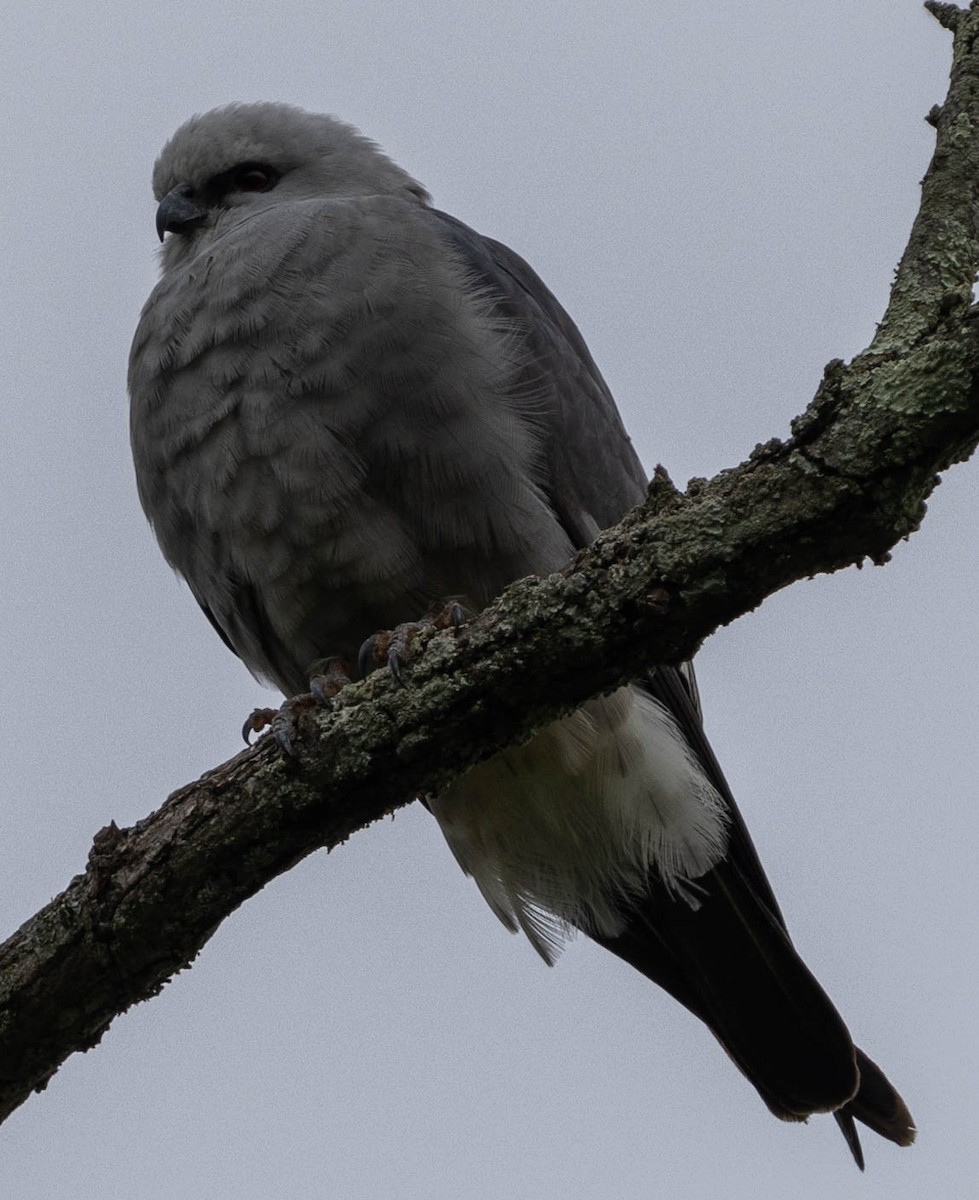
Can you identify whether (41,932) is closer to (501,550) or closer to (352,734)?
(352,734)

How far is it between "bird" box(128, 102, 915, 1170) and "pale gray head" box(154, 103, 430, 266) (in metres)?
0.36

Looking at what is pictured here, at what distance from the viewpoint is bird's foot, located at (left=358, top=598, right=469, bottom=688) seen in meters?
3.36

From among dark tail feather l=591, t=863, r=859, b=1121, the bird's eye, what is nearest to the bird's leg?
dark tail feather l=591, t=863, r=859, b=1121

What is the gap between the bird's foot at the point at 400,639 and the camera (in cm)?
336

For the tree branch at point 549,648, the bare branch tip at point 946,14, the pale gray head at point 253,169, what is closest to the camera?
the tree branch at point 549,648

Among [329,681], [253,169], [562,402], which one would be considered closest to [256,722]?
[329,681]

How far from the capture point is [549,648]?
305 centimetres

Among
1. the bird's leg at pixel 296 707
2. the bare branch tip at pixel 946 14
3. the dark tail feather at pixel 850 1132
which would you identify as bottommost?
the bird's leg at pixel 296 707

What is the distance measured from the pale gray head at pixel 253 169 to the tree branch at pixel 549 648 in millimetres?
2448

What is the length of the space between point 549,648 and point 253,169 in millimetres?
3141

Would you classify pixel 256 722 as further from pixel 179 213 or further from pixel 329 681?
pixel 179 213

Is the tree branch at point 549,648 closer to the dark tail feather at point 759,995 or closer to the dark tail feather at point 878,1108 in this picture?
the dark tail feather at point 759,995

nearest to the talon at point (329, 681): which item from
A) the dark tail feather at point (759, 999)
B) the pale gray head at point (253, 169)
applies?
the dark tail feather at point (759, 999)

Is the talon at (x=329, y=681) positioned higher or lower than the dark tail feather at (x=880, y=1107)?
lower
